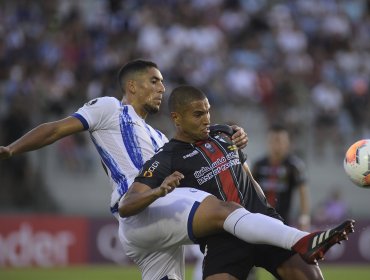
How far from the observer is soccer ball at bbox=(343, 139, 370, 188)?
7133 millimetres

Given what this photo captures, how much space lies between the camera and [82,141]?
15766 mm

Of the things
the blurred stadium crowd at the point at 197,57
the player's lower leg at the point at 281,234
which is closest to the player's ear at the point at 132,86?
the player's lower leg at the point at 281,234

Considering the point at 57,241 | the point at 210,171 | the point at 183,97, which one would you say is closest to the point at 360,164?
the point at 210,171

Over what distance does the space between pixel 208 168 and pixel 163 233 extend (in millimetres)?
648

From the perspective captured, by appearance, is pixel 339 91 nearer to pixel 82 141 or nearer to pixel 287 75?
pixel 287 75

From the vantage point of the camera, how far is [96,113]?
24.9ft

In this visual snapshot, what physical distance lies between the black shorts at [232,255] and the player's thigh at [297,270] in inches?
1.7

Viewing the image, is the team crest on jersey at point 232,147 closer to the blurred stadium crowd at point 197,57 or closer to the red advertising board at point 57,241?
the blurred stadium crowd at point 197,57

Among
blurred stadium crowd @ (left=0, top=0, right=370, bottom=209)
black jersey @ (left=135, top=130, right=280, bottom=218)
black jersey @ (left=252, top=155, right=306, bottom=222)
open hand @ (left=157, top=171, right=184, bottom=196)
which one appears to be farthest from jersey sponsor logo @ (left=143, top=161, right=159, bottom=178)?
blurred stadium crowd @ (left=0, top=0, right=370, bottom=209)

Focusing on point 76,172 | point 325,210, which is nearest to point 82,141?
point 76,172

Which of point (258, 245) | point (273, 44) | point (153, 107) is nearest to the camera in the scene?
point (258, 245)

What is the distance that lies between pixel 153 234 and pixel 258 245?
0.87 meters

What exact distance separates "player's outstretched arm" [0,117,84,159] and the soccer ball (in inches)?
91.3

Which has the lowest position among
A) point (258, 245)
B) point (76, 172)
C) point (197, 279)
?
point (197, 279)
